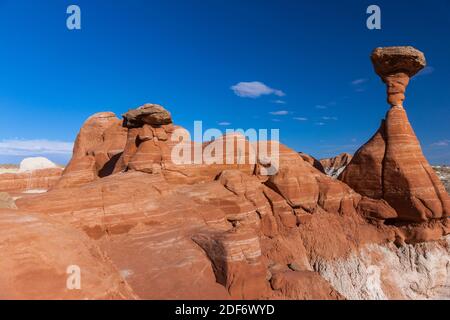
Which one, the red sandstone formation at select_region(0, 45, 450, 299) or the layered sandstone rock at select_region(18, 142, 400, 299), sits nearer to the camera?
the red sandstone formation at select_region(0, 45, 450, 299)

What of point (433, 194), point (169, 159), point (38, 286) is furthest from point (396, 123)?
point (38, 286)

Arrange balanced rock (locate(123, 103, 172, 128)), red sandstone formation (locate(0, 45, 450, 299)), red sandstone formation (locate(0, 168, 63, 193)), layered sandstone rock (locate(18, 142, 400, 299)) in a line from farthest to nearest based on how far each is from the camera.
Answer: red sandstone formation (locate(0, 168, 63, 193)) < balanced rock (locate(123, 103, 172, 128)) < layered sandstone rock (locate(18, 142, 400, 299)) < red sandstone formation (locate(0, 45, 450, 299))

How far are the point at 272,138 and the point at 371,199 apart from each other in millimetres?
6218

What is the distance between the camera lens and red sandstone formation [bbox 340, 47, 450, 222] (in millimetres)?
13422

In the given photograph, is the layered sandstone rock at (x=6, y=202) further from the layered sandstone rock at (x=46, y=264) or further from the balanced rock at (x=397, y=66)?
the balanced rock at (x=397, y=66)

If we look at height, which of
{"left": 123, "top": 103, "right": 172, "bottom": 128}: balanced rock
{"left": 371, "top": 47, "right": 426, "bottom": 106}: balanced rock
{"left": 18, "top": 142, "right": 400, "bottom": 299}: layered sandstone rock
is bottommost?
{"left": 18, "top": 142, "right": 400, "bottom": 299}: layered sandstone rock

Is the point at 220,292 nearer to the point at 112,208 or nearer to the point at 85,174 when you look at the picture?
the point at 112,208

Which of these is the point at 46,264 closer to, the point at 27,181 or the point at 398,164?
the point at 398,164

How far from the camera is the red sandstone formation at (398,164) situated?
44.0ft

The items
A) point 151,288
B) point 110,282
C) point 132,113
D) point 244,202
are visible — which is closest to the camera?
point 110,282

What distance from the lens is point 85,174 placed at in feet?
60.1

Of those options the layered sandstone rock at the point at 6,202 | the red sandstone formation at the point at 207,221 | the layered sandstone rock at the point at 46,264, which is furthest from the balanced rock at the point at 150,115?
the layered sandstone rock at the point at 46,264

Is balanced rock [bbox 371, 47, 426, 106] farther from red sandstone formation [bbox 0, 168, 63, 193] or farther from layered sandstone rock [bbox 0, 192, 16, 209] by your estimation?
red sandstone formation [bbox 0, 168, 63, 193]

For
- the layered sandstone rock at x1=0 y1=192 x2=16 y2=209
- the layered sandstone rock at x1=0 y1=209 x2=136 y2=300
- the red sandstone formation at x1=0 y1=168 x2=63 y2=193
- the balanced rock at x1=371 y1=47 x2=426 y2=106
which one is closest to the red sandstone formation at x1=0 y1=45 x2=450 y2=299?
the layered sandstone rock at x1=0 y1=209 x2=136 y2=300
